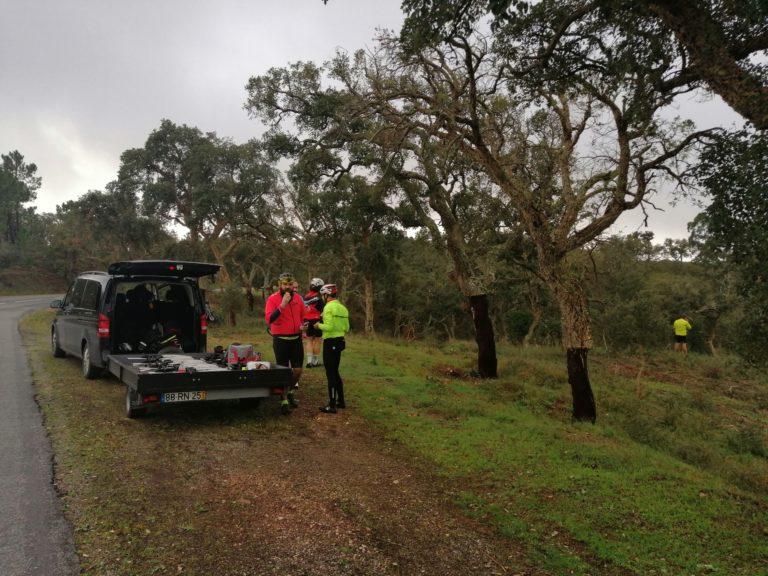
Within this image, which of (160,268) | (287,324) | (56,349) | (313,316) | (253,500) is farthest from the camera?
(56,349)

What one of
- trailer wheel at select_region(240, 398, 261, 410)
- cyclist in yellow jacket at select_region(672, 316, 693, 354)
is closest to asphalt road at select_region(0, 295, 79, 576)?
trailer wheel at select_region(240, 398, 261, 410)

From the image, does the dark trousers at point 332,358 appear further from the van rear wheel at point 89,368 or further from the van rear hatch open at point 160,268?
the van rear wheel at point 89,368

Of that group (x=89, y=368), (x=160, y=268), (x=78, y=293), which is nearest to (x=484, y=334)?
(x=160, y=268)

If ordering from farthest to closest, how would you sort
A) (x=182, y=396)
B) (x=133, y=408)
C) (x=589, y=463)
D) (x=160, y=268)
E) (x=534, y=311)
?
(x=534, y=311)
(x=160, y=268)
(x=133, y=408)
(x=182, y=396)
(x=589, y=463)

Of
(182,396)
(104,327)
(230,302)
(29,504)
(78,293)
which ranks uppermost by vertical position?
(78,293)

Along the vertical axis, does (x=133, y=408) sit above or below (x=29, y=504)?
above

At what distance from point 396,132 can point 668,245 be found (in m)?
51.0

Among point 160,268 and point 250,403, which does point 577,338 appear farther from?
point 160,268

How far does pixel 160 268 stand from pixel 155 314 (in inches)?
51.9

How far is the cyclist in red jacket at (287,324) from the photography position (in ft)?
24.8

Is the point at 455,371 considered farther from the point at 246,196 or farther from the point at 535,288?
the point at 246,196

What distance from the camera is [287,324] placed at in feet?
25.2

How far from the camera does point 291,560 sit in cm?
359

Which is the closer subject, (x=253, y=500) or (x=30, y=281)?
(x=253, y=500)
